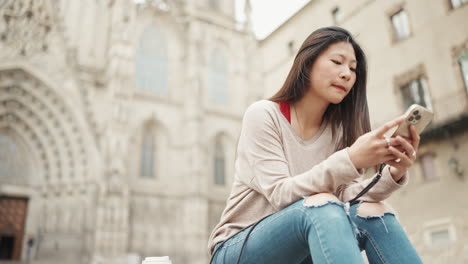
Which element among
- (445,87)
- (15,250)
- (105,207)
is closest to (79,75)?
(105,207)

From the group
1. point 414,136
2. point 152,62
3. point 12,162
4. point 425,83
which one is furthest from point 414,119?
point 152,62

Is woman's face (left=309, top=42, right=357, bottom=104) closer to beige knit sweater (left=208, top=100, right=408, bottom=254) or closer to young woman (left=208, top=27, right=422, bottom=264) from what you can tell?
young woman (left=208, top=27, right=422, bottom=264)

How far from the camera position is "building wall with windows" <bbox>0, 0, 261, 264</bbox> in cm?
1728

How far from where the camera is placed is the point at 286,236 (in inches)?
63.7

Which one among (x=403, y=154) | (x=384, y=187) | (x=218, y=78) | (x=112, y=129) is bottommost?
(x=384, y=187)

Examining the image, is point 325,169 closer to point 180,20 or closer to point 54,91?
point 54,91

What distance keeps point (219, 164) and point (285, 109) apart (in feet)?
68.8

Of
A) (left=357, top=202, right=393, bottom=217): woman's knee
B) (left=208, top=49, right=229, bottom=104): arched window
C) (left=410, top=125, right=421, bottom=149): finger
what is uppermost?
(left=208, top=49, right=229, bottom=104): arched window

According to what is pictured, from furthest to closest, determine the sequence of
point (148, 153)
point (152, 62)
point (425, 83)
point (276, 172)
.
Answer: point (152, 62)
point (148, 153)
point (425, 83)
point (276, 172)

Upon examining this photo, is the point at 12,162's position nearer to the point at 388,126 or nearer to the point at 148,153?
the point at 148,153

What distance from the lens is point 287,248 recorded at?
1654 millimetres

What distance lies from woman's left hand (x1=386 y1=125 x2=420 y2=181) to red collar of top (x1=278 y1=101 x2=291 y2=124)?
546 millimetres

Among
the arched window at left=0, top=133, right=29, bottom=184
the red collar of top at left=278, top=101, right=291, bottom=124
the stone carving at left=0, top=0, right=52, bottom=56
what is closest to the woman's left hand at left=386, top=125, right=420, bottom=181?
the red collar of top at left=278, top=101, right=291, bottom=124

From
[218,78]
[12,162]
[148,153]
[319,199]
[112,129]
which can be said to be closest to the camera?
[319,199]
